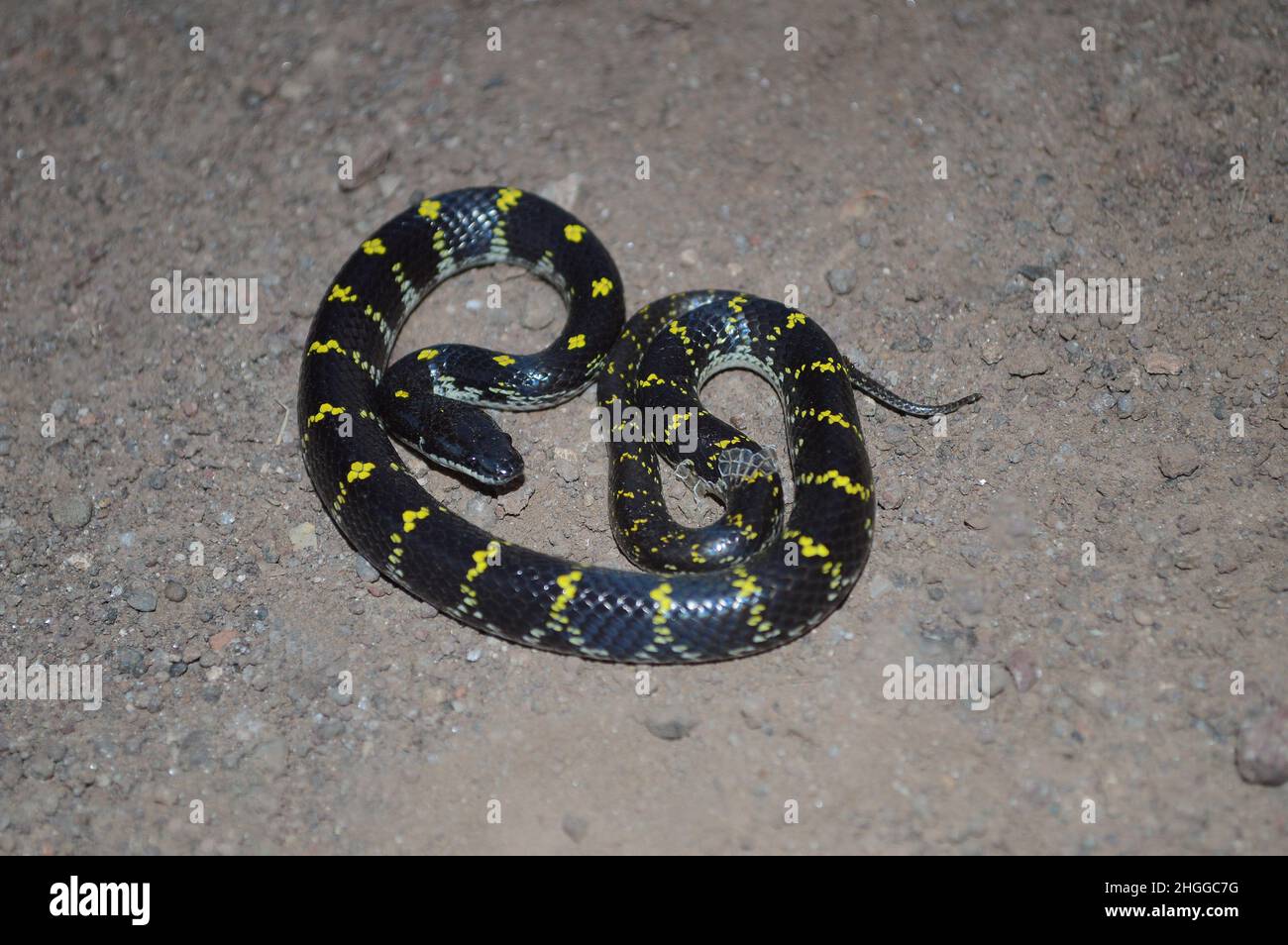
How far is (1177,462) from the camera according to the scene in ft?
26.2

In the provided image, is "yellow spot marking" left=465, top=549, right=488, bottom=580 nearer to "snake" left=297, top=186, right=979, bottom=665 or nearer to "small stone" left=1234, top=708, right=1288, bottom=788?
"snake" left=297, top=186, right=979, bottom=665

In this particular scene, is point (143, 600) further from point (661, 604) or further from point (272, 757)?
point (661, 604)

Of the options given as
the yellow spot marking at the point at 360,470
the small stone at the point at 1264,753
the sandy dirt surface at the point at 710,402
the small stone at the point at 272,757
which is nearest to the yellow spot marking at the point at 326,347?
the sandy dirt surface at the point at 710,402

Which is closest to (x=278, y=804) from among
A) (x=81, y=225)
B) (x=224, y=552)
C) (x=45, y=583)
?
(x=224, y=552)

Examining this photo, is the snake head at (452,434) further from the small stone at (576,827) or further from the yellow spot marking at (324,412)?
the small stone at (576,827)

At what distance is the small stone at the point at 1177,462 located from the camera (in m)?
7.99

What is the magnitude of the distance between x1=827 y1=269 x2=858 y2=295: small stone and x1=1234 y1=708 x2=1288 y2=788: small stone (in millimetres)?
4830

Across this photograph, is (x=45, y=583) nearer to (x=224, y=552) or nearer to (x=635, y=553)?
(x=224, y=552)

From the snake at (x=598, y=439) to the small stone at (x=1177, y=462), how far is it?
5.81 ft

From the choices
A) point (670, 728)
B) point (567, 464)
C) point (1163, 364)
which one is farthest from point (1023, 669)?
point (567, 464)

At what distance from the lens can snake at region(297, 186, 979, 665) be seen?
7238 millimetres

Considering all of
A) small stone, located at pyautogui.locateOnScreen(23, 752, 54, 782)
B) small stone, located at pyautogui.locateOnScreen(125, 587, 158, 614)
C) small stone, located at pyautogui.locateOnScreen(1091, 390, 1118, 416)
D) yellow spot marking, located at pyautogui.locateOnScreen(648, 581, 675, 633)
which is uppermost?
small stone, located at pyautogui.locateOnScreen(1091, 390, 1118, 416)

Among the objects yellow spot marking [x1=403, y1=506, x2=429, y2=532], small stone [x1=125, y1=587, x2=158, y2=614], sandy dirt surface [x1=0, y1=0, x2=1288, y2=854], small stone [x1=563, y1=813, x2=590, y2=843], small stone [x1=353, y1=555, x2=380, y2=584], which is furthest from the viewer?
small stone [x1=353, y1=555, x2=380, y2=584]

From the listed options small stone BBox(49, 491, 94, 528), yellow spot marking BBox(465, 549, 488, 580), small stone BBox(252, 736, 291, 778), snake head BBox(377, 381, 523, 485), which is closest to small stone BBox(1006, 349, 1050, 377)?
snake head BBox(377, 381, 523, 485)
